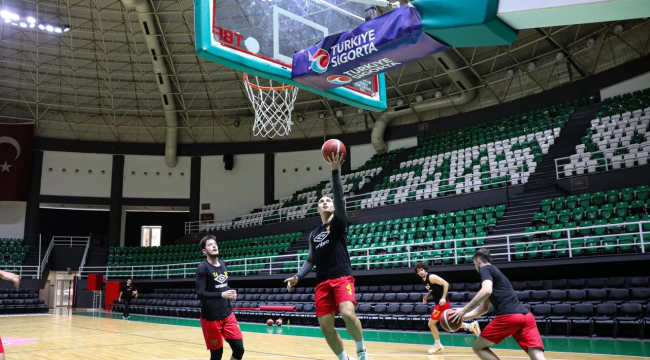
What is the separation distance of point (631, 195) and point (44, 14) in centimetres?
2416

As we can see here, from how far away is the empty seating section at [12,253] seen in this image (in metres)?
25.8

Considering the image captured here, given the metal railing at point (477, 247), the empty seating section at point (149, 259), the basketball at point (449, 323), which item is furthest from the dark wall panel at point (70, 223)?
the basketball at point (449, 323)

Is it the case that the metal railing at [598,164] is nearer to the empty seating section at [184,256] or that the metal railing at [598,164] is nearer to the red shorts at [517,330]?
the empty seating section at [184,256]

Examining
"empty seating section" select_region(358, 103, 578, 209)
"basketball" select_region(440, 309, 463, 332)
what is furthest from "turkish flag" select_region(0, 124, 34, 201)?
"basketball" select_region(440, 309, 463, 332)

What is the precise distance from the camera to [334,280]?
516cm

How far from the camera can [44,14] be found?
23781 millimetres

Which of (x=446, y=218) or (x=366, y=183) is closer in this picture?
(x=446, y=218)

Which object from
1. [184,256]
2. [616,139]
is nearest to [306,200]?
[184,256]

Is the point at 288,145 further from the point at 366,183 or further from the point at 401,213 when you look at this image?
the point at 401,213

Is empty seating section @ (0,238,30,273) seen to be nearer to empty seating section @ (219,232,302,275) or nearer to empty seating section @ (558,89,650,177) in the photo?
empty seating section @ (219,232,302,275)

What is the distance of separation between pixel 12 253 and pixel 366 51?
2667cm

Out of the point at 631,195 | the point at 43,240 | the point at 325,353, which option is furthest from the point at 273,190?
the point at 325,353

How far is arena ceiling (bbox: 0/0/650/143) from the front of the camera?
Result: 2302 cm

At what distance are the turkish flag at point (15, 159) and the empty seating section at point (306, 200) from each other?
34.1 ft
